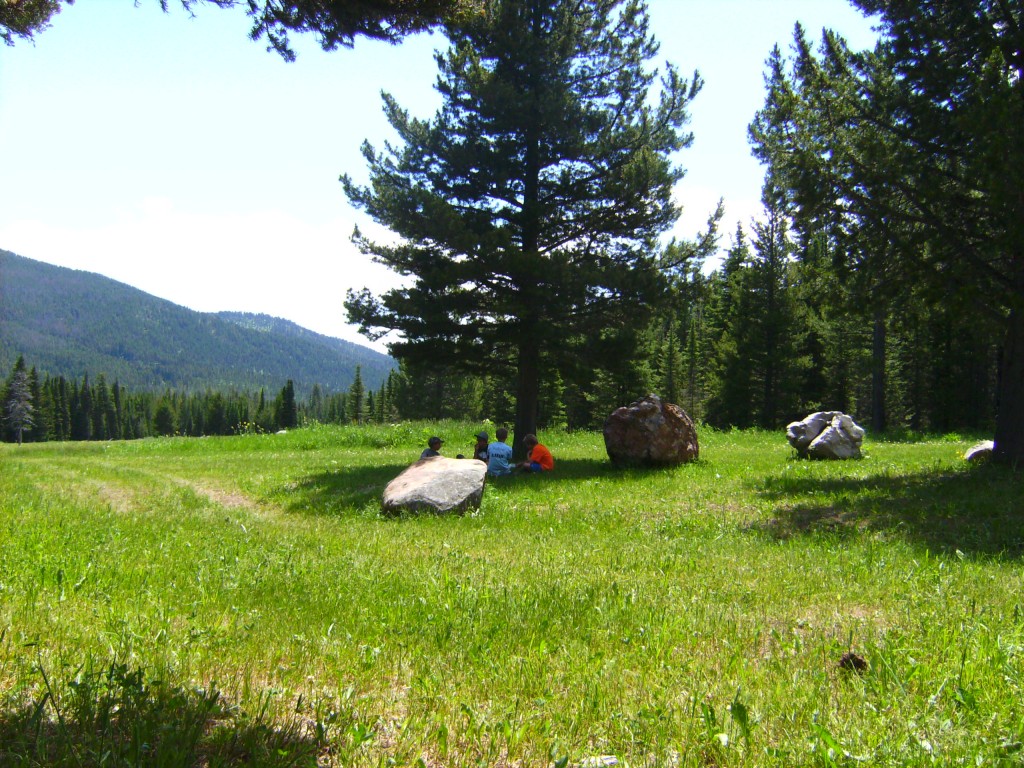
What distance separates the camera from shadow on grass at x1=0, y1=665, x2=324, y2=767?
290 centimetres

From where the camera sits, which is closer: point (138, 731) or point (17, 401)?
point (138, 731)

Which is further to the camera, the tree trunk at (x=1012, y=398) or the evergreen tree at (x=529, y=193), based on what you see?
the evergreen tree at (x=529, y=193)

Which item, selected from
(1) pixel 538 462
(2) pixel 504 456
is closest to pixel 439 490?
(2) pixel 504 456

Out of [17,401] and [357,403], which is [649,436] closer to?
[357,403]

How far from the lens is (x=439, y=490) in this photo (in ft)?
36.4

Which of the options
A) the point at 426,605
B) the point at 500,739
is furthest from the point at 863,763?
the point at 426,605

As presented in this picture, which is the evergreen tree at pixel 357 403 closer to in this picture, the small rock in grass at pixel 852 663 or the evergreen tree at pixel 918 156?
the evergreen tree at pixel 918 156

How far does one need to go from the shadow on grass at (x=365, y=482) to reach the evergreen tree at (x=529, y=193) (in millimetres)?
2875

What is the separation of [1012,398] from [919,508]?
414 centimetres

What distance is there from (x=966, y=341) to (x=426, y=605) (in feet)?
154

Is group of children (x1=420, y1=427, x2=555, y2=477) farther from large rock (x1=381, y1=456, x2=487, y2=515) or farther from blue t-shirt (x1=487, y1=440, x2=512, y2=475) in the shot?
large rock (x1=381, y1=456, x2=487, y2=515)

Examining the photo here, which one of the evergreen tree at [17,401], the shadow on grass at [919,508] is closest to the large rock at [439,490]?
the shadow on grass at [919,508]

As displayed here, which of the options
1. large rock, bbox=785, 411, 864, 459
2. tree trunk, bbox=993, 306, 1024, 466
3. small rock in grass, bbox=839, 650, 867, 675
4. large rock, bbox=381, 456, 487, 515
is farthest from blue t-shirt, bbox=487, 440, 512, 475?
small rock in grass, bbox=839, 650, 867, 675

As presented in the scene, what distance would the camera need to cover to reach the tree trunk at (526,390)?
56.7 ft
